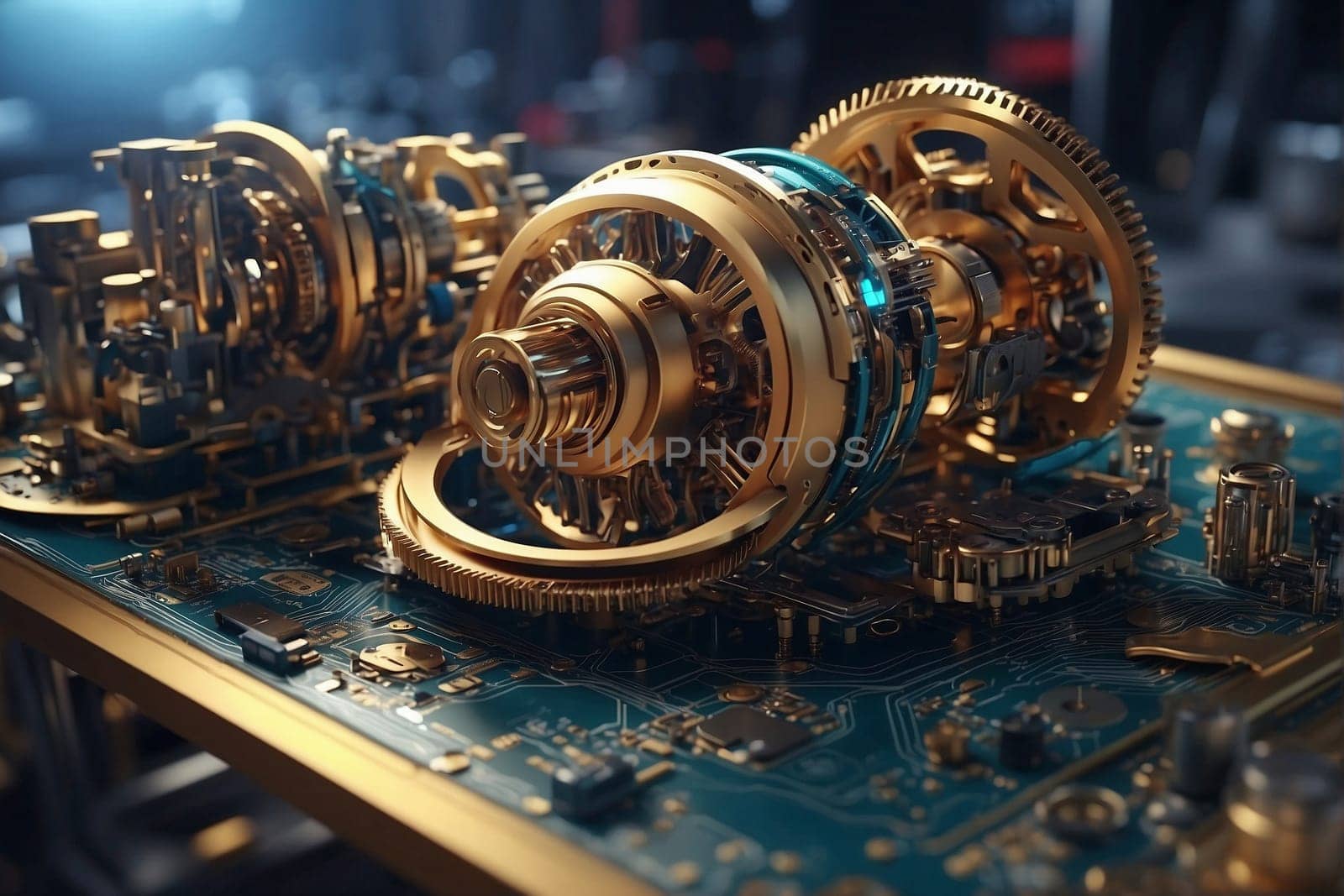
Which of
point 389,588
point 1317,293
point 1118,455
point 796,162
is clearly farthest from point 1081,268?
point 1317,293

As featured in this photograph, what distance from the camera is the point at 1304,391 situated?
4.40 meters

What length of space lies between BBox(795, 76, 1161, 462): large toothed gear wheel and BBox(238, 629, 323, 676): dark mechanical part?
1.39 metres

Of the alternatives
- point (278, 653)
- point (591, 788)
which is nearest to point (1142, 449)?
point (591, 788)

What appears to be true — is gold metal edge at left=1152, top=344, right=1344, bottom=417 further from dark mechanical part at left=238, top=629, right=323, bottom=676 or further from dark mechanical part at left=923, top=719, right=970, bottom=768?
dark mechanical part at left=238, top=629, right=323, bottom=676

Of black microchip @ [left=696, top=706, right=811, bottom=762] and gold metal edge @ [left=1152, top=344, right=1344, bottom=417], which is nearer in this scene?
black microchip @ [left=696, top=706, right=811, bottom=762]

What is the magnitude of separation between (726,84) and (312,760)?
6778 mm

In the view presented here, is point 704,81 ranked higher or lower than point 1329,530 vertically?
higher

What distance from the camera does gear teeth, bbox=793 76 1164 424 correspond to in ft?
11.0

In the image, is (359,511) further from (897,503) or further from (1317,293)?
(1317,293)

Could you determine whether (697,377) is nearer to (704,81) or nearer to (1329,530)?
(1329,530)

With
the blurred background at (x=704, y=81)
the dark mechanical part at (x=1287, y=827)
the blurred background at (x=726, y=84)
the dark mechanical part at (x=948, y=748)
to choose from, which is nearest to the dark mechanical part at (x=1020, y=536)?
the dark mechanical part at (x=948, y=748)

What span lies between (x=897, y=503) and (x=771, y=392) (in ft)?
2.02

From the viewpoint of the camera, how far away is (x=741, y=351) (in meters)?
3.00

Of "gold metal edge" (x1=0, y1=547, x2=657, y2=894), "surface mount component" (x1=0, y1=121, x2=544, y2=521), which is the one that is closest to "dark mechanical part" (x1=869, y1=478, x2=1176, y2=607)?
"gold metal edge" (x1=0, y1=547, x2=657, y2=894)
